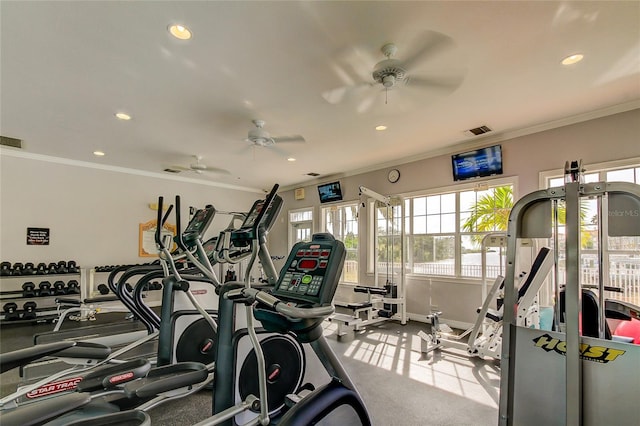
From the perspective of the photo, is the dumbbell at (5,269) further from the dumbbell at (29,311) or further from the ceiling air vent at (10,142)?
the ceiling air vent at (10,142)

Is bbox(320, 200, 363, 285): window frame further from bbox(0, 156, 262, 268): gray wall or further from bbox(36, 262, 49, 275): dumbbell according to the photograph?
bbox(36, 262, 49, 275): dumbbell

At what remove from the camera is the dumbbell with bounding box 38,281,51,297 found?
5.25 metres

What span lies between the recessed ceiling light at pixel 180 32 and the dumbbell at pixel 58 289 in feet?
17.6

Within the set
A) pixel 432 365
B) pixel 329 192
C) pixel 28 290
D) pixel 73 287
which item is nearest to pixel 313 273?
pixel 432 365

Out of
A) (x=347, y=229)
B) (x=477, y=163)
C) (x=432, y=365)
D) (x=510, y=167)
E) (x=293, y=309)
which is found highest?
(x=477, y=163)

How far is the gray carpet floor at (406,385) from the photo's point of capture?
2.38 m

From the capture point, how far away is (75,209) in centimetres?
612

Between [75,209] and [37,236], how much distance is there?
2.51 feet

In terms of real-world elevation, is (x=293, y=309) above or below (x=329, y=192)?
below

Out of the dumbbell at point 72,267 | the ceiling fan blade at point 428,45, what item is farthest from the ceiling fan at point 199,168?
the ceiling fan blade at point 428,45

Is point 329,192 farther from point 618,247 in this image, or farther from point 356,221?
point 618,247

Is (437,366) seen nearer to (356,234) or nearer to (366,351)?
(366,351)

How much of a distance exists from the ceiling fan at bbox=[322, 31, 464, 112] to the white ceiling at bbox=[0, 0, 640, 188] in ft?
0.08

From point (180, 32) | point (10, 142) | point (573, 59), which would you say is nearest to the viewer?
point (180, 32)
